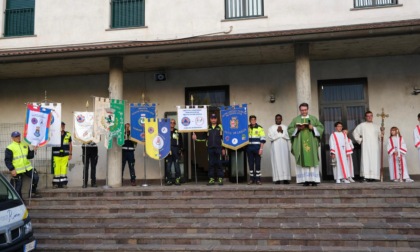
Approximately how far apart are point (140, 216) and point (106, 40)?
22.0 feet

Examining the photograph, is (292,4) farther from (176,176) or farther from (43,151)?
(43,151)

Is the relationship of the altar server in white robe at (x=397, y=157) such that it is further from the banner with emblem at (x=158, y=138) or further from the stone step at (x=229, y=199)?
the banner with emblem at (x=158, y=138)

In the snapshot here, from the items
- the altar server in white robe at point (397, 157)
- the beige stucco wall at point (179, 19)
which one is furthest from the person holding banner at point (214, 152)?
the altar server in white robe at point (397, 157)

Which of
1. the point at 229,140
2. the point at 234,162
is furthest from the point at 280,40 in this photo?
the point at 234,162

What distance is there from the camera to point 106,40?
1262 centimetres

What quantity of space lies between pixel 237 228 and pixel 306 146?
2904 millimetres

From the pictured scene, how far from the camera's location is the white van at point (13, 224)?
5539 mm

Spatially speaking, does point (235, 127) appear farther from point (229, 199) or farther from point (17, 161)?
point (17, 161)

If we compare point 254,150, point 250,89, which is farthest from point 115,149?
point 250,89

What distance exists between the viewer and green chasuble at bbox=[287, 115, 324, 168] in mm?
9227

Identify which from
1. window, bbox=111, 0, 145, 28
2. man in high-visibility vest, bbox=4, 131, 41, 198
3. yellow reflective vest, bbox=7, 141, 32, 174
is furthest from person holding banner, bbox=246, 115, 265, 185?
yellow reflective vest, bbox=7, 141, 32, 174

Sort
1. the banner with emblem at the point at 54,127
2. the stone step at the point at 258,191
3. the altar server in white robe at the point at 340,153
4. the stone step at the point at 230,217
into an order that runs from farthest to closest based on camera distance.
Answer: the banner with emblem at the point at 54,127 < the altar server in white robe at the point at 340,153 < the stone step at the point at 258,191 < the stone step at the point at 230,217

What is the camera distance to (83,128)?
36.5ft

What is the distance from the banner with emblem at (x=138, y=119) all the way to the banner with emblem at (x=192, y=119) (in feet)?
3.56
